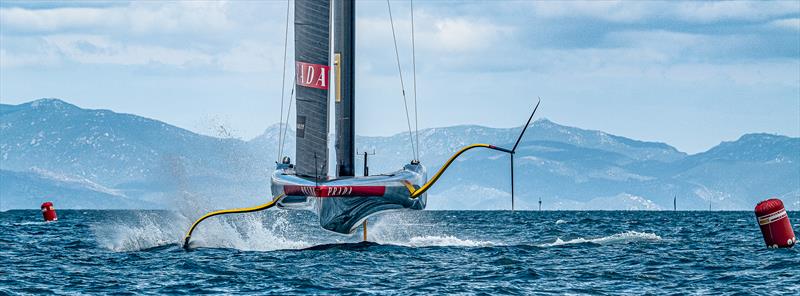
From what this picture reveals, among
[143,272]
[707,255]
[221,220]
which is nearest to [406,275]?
[143,272]

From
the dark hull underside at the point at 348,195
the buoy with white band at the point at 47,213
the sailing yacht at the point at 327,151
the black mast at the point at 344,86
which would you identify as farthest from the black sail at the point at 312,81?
the buoy with white band at the point at 47,213

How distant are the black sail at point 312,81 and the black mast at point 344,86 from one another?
0.86 metres

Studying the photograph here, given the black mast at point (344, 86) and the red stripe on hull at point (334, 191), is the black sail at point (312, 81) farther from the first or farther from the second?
the red stripe on hull at point (334, 191)

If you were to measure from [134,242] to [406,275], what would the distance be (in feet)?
57.5

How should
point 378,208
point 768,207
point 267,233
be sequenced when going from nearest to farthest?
point 378,208
point 768,207
point 267,233

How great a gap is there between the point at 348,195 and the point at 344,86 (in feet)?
15.3

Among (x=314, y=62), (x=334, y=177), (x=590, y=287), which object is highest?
(x=314, y=62)

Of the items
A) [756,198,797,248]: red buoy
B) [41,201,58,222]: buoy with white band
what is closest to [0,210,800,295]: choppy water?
[756,198,797,248]: red buoy

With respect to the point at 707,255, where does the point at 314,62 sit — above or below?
above

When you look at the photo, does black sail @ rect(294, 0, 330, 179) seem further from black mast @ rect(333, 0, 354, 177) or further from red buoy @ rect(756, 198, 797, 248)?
red buoy @ rect(756, 198, 797, 248)

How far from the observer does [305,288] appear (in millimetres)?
30188

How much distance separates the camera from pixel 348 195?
3969cm

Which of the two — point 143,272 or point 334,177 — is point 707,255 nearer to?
point 334,177

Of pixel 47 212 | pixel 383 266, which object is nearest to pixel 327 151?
pixel 383 266
